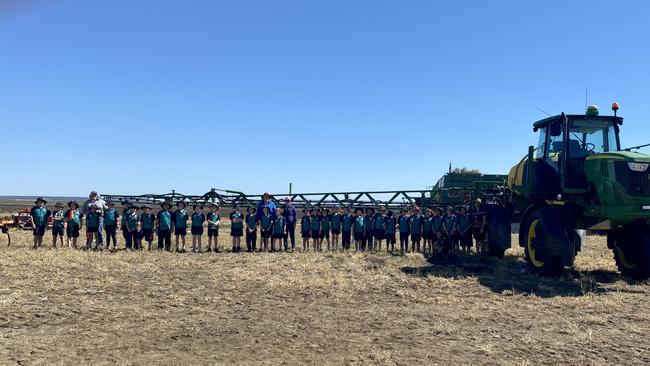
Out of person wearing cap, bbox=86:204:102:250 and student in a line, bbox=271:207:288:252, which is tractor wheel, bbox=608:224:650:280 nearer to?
student in a line, bbox=271:207:288:252

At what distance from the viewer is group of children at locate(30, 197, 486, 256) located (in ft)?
43.3

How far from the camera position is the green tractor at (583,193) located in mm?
8773

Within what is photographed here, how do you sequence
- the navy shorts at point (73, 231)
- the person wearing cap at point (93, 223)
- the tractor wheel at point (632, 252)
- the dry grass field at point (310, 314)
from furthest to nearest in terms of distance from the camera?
1. the person wearing cap at point (93, 223)
2. the navy shorts at point (73, 231)
3. the tractor wheel at point (632, 252)
4. the dry grass field at point (310, 314)

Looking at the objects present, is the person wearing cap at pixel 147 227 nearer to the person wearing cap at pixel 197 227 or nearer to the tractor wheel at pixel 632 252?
the person wearing cap at pixel 197 227

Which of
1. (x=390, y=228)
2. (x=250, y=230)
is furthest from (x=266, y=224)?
(x=390, y=228)

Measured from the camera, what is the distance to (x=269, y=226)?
13922 mm

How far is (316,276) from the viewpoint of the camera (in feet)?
30.3

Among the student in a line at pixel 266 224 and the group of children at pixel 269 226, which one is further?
the student in a line at pixel 266 224

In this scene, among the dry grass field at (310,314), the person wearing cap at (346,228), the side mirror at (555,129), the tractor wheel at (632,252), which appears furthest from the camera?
the person wearing cap at (346,228)

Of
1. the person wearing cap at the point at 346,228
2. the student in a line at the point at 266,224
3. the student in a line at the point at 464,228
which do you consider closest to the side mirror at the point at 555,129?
the student in a line at the point at 464,228

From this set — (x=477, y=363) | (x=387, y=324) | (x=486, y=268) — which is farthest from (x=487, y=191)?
(x=477, y=363)

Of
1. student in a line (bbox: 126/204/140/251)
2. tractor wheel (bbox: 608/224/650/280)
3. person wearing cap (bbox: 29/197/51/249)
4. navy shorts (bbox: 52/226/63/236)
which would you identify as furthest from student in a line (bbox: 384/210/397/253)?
person wearing cap (bbox: 29/197/51/249)

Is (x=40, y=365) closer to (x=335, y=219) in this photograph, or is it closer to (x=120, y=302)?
(x=120, y=302)

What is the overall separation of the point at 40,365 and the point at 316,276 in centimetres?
542
